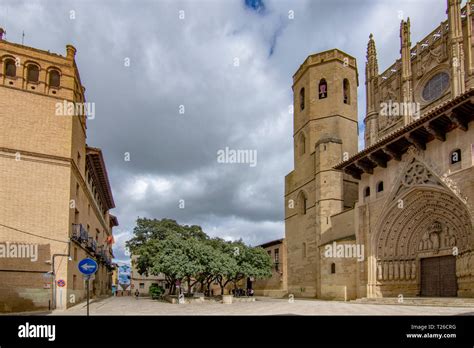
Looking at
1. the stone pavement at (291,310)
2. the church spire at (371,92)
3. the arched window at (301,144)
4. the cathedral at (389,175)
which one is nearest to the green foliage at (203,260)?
the cathedral at (389,175)

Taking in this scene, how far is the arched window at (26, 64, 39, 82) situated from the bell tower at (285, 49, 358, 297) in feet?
70.5

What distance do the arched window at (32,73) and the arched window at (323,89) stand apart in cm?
2363

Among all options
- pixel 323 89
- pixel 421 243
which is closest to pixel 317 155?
pixel 323 89

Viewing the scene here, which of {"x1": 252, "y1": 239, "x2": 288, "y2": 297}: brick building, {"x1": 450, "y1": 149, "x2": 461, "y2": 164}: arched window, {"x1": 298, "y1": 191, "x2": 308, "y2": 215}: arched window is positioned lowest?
{"x1": 252, "y1": 239, "x2": 288, "y2": 297}: brick building

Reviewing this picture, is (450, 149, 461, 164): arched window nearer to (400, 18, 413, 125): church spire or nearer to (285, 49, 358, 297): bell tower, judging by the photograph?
(400, 18, 413, 125): church spire

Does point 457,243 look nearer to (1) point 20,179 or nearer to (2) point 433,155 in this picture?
(2) point 433,155

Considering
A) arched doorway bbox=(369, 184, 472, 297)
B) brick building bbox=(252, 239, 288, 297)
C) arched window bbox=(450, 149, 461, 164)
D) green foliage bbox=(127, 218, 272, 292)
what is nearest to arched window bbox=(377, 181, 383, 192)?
arched doorway bbox=(369, 184, 472, 297)

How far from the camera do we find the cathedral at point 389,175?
20266 millimetres

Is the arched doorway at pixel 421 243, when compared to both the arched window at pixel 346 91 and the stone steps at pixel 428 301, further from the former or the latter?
the arched window at pixel 346 91

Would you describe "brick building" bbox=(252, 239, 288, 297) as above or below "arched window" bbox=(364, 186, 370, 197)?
below

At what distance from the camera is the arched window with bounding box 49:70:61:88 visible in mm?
23406

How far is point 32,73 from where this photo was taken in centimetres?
2300
